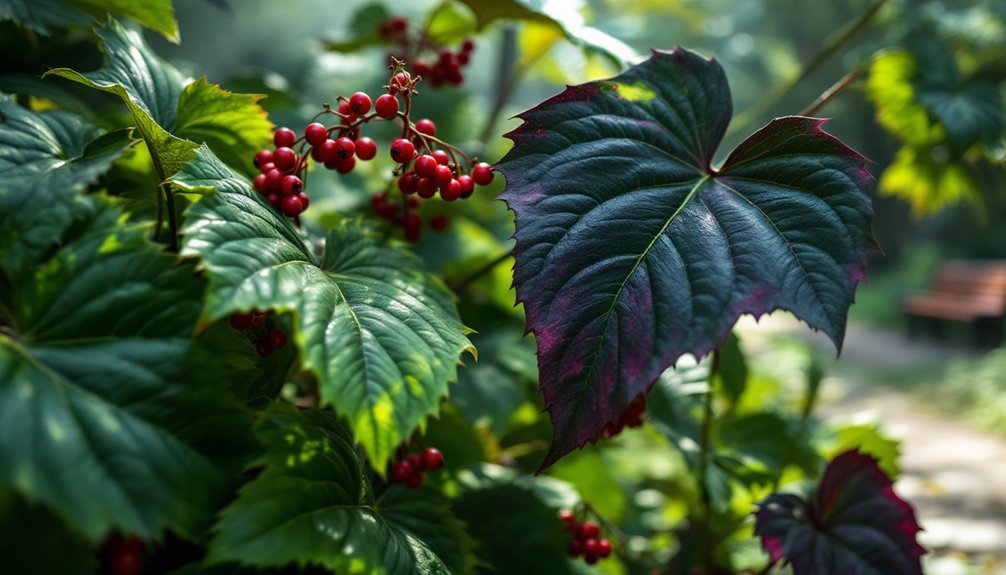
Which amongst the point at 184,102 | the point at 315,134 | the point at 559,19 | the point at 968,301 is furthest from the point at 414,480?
the point at 968,301

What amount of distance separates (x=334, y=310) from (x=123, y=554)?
279mm

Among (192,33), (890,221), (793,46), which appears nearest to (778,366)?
(192,33)

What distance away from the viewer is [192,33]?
22.4 ft

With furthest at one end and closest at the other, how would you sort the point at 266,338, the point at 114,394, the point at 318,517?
1. the point at 266,338
2. the point at 318,517
3. the point at 114,394

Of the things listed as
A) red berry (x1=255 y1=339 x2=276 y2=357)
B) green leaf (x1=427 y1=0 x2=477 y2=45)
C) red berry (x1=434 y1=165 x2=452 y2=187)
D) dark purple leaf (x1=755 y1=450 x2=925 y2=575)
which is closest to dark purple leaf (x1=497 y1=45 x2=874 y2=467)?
red berry (x1=434 y1=165 x2=452 y2=187)

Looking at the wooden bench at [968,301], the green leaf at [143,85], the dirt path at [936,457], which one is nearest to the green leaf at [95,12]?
the green leaf at [143,85]

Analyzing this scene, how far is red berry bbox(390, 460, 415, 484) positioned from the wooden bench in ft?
24.8

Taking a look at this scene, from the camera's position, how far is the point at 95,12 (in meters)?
1.07

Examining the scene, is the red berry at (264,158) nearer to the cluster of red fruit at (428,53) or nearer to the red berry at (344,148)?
the red berry at (344,148)

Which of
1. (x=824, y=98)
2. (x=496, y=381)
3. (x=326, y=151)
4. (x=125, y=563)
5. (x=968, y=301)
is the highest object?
(x=968, y=301)

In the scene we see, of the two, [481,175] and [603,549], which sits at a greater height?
[481,175]

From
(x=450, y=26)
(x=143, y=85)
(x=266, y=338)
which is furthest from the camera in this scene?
(x=450, y=26)

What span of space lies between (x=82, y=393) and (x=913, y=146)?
2.03 metres

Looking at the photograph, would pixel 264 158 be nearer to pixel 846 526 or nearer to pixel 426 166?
pixel 426 166
